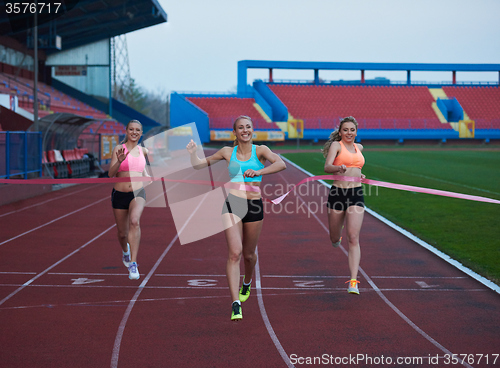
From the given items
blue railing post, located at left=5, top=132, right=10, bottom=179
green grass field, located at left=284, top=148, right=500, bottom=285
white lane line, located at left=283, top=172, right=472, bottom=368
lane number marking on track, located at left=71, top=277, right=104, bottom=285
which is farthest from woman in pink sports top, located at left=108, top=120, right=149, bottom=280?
blue railing post, located at left=5, top=132, right=10, bottom=179

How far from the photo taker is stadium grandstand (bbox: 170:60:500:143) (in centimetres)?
5847

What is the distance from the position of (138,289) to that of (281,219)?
6879 mm

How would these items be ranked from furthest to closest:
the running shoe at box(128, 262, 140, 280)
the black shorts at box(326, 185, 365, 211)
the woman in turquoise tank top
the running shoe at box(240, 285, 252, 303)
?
the running shoe at box(128, 262, 140, 280) → the black shorts at box(326, 185, 365, 211) → the running shoe at box(240, 285, 252, 303) → the woman in turquoise tank top

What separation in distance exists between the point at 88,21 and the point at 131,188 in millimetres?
37300

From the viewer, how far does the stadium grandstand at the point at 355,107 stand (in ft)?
192

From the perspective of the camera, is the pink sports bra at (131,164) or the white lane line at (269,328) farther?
the pink sports bra at (131,164)

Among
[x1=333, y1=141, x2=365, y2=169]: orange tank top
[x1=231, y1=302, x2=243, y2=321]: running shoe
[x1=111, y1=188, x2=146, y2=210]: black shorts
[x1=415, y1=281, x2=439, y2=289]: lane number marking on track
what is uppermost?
[x1=333, y1=141, x2=365, y2=169]: orange tank top

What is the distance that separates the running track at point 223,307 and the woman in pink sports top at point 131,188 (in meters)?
0.67

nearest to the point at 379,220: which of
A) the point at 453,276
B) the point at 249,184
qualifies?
the point at 453,276

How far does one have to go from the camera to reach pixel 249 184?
18.4ft

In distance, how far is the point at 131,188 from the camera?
7.05 meters

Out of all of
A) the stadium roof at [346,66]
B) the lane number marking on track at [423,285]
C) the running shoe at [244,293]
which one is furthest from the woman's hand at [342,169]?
the stadium roof at [346,66]

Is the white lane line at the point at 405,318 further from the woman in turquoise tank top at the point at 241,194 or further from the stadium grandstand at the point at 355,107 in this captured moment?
the stadium grandstand at the point at 355,107

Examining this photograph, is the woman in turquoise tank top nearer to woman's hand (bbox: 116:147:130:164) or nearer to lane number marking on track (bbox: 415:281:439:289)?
woman's hand (bbox: 116:147:130:164)
